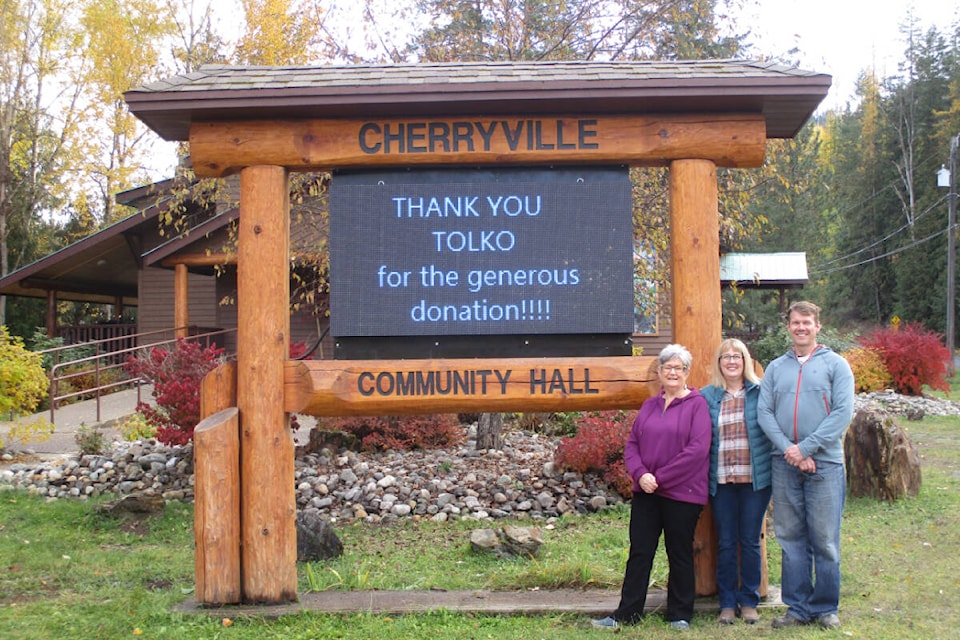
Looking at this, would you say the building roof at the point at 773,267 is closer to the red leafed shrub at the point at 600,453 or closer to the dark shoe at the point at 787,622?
the red leafed shrub at the point at 600,453

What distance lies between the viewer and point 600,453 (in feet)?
27.8

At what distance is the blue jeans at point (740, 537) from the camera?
4641mm

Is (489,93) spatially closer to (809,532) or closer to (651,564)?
(651,564)

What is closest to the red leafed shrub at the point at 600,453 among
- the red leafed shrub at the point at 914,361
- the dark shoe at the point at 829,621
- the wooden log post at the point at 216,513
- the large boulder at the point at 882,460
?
the large boulder at the point at 882,460

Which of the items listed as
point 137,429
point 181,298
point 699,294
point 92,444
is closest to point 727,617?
point 699,294

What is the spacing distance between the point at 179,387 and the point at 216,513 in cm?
412

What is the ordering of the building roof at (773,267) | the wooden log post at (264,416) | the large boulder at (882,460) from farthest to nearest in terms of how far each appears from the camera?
1. the building roof at (773,267)
2. the large boulder at (882,460)
3. the wooden log post at (264,416)

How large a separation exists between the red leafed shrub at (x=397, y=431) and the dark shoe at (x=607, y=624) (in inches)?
223

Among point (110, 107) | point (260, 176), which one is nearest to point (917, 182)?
point (110, 107)

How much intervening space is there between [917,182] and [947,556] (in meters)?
45.3

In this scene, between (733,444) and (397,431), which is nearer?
(733,444)

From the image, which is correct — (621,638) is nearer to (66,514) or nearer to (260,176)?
(260,176)

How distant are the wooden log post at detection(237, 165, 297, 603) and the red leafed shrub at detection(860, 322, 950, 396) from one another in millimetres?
17131

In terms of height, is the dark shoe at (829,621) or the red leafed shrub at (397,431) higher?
the red leafed shrub at (397,431)
